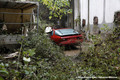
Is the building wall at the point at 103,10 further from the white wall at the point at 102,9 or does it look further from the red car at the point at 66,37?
the red car at the point at 66,37

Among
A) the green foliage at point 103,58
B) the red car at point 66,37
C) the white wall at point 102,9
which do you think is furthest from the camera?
the red car at point 66,37

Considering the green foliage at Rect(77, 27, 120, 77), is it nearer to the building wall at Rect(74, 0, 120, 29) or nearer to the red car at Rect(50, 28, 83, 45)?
the building wall at Rect(74, 0, 120, 29)

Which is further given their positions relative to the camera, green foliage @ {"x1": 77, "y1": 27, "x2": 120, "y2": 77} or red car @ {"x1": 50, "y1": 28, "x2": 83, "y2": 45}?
red car @ {"x1": 50, "y1": 28, "x2": 83, "y2": 45}

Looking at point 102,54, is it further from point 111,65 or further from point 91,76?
point 91,76

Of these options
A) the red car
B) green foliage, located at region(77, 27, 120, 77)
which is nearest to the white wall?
green foliage, located at region(77, 27, 120, 77)

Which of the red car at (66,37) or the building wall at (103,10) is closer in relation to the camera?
the building wall at (103,10)

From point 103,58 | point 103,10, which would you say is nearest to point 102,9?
point 103,10


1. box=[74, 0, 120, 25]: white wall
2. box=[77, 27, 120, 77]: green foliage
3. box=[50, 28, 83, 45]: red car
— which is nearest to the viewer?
box=[77, 27, 120, 77]: green foliage

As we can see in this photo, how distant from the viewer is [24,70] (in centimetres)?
323

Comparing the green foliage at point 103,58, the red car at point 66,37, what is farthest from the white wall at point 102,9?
the red car at point 66,37

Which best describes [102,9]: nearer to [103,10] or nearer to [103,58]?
[103,10]

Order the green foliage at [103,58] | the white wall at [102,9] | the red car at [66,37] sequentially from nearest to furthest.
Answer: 1. the green foliage at [103,58]
2. the white wall at [102,9]
3. the red car at [66,37]

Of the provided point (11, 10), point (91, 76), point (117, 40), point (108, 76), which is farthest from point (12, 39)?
point (117, 40)

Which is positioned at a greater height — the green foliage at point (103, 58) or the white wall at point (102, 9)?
the white wall at point (102, 9)
